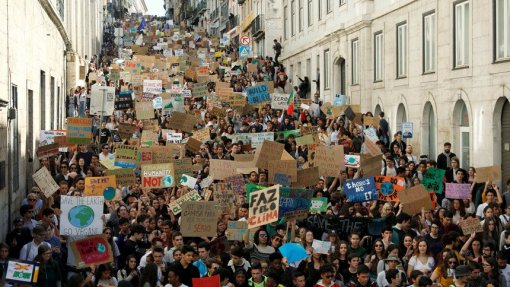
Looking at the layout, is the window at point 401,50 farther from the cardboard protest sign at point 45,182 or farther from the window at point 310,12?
the cardboard protest sign at point 45,182

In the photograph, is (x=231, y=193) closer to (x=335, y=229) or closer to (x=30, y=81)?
(x=335, y=229)

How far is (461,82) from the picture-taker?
900 inches

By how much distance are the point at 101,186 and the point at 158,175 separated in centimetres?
158

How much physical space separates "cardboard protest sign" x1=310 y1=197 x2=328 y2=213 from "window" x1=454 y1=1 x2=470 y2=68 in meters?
9.05

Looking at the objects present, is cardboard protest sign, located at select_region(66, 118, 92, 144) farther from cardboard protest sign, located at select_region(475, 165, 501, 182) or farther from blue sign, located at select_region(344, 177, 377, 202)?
cardboard protest sign, located at select_region(475, 165, 501, 182)

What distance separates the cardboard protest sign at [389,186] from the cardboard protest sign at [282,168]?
4.40ft

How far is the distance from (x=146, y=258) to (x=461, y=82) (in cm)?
1270

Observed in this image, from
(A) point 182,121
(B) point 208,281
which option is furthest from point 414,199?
(A) point 182,121

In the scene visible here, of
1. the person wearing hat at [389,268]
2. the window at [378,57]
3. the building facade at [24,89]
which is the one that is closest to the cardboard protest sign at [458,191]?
the person wearing hat at [389,268]

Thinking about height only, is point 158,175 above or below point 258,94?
below

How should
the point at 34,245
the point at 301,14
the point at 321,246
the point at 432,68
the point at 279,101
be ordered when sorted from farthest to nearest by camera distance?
the point at 301,14, the point at 279,101, the point at 432,68, the point at 321,246, the point at 34,245

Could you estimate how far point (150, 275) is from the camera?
37.1 ft

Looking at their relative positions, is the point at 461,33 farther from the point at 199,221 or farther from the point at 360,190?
the point at 199,221

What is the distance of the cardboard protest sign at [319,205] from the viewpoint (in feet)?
48.7
